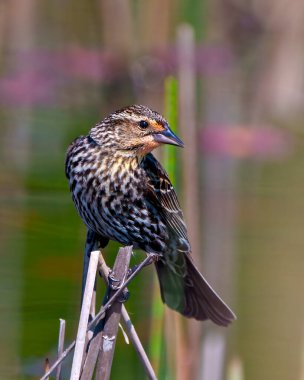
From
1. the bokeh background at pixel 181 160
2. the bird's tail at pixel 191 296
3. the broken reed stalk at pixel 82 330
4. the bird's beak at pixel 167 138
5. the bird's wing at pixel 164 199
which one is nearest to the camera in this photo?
the broken reed stalk at pixel 82 330

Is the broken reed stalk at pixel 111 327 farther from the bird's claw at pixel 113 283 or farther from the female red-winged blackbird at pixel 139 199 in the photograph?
the female red-winged blackbird at pixel 139 199

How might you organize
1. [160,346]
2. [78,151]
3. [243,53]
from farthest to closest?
[243,53] < [78,151] < [160,346]

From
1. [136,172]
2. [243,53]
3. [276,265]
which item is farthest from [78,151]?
[243,53]

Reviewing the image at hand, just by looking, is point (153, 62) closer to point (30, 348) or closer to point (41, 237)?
point (41, 237)

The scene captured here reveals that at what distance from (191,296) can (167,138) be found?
43 centimetres

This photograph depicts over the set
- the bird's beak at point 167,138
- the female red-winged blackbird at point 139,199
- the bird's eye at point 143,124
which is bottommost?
the female red-winged blackbird at point 139,199

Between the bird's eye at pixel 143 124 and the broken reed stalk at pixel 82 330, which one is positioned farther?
the bird's eye at pixel 143 124

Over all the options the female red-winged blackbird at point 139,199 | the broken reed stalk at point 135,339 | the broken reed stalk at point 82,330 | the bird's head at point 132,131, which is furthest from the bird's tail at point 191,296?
the broken reed stalk at point 82,330

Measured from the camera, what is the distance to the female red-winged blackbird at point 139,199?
318 centimetres

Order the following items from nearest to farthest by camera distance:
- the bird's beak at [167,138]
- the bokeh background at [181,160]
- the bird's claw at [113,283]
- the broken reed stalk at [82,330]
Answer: the broken reed stalk at [82,330]
the bird's claw at [113,283]
the bird's beak at [167,138]
the bokeh background at [181,160]

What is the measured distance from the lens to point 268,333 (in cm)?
443

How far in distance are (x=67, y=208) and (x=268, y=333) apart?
1159 millimetres

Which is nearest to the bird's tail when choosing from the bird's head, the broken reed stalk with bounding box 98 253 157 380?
the bird's head

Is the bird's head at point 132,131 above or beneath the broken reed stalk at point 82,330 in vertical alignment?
above
